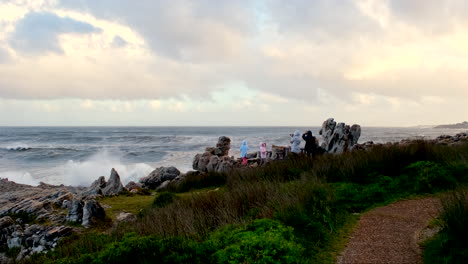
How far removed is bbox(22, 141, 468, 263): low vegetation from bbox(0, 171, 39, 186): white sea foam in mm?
22143

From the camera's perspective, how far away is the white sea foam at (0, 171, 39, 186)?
95.7 ft

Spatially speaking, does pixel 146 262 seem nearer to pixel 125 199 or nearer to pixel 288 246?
pixel 288 246

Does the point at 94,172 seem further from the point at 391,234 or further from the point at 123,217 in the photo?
the point at 391,234

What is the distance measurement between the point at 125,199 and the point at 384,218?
37.8ft

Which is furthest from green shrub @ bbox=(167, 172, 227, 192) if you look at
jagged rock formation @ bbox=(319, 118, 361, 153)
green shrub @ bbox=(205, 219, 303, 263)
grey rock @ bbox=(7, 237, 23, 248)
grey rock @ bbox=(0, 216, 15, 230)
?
green shrub @ bbox=(205, 219, 303, 263)

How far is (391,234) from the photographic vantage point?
5828 mm

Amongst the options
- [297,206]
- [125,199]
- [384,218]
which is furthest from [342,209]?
[125,199]

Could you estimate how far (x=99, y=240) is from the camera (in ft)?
23.0

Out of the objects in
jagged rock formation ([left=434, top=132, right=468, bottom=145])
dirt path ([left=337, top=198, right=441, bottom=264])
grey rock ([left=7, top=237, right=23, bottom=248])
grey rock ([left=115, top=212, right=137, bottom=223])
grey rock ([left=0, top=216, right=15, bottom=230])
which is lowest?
grey rock ([left=7, top=237, right=23, bottom=248])

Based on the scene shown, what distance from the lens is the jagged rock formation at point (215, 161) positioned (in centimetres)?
2053

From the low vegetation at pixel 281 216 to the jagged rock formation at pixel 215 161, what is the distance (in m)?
7.87

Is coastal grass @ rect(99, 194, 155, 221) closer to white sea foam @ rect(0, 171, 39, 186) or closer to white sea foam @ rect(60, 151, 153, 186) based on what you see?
white sea foam @ rect(60, 151, 153, 186)

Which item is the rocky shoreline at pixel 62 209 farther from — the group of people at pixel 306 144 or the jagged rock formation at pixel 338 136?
the group of people at pixel 306 144


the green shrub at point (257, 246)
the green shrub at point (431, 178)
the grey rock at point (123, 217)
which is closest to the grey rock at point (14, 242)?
the grey rock at point (123, 217)
